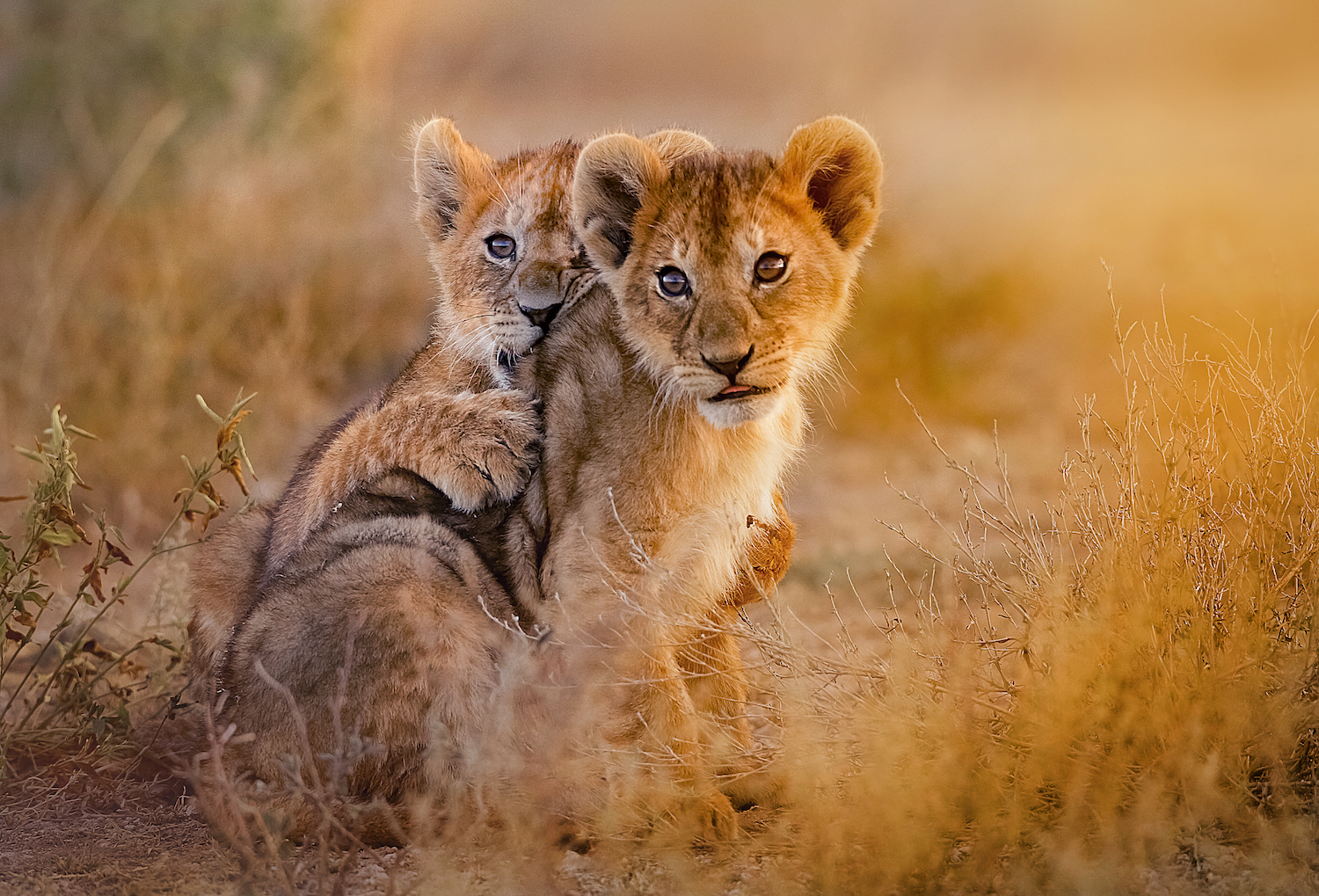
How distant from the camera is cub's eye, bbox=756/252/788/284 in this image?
381cm

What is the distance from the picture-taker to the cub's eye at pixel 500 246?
4656mm

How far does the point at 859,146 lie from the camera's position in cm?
397

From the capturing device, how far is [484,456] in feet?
13.2

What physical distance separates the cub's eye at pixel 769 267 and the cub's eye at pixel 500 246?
3.93 ft

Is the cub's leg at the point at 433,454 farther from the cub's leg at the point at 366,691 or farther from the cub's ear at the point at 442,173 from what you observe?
the cub's ear at the point at 442,173

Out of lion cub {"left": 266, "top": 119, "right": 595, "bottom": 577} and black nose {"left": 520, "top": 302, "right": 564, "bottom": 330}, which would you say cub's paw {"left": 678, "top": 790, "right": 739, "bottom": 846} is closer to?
lion cub {"left": 266, "top": 119, "right": 595, "bottom": 577}

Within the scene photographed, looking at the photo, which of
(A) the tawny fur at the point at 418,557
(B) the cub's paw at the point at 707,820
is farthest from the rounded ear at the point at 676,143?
(B) the cub's paw at the point at 707,820

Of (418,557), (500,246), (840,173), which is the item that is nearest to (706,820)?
(418,557)

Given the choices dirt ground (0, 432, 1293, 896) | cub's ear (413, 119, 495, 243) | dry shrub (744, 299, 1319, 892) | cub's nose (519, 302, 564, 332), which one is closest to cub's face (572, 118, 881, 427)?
cub's nose (519, 302, 564, 332)

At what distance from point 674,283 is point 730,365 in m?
0.34

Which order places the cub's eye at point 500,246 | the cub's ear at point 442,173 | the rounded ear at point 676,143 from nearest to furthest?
the rounded ear at point 676,143, the cub's eye at point 500,246, the cub's ear at point 442,173

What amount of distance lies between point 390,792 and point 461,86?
7.95 m

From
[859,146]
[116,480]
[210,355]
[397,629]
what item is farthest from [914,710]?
[210,355]

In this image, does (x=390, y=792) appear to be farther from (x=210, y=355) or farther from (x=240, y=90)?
(x=240, y=90)
